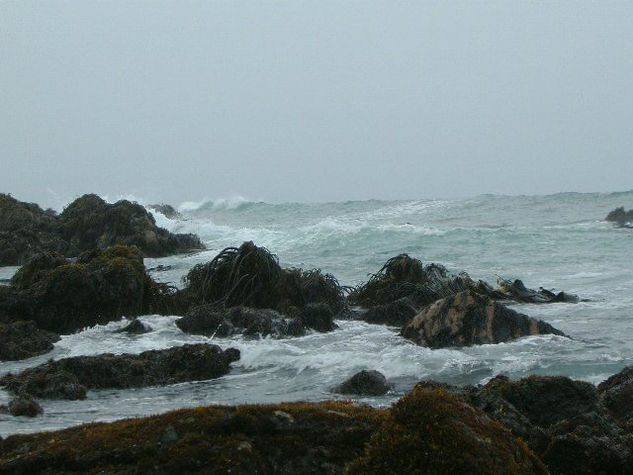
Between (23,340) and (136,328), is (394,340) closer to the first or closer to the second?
(136,328)

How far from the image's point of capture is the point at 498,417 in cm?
511

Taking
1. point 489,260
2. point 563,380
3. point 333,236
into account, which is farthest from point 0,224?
point 563,380

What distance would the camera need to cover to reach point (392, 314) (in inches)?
488

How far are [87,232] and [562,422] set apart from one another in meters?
22.6

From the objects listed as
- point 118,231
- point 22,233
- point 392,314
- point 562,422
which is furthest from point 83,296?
point 118,231

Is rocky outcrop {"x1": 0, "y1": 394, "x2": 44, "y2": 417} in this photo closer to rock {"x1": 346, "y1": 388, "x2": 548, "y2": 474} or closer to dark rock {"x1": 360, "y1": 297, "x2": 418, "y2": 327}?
rock {"x1": 346, "y1": 388, "x2": 548, "y2": 474}

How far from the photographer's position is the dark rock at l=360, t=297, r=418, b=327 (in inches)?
484

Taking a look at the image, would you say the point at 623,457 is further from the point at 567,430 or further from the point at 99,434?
the point at 99,434

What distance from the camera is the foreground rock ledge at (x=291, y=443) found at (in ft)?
11.0

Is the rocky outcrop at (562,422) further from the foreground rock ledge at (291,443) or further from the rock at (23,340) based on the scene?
the rock at (23,340)

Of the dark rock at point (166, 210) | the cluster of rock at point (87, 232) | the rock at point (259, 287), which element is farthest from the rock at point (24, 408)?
the dark rock at point (166, 210)

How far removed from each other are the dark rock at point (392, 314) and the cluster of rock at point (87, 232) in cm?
1315

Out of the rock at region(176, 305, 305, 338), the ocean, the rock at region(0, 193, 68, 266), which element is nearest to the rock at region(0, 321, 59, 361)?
the ocean

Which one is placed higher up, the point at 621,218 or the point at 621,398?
the point at 621,218
